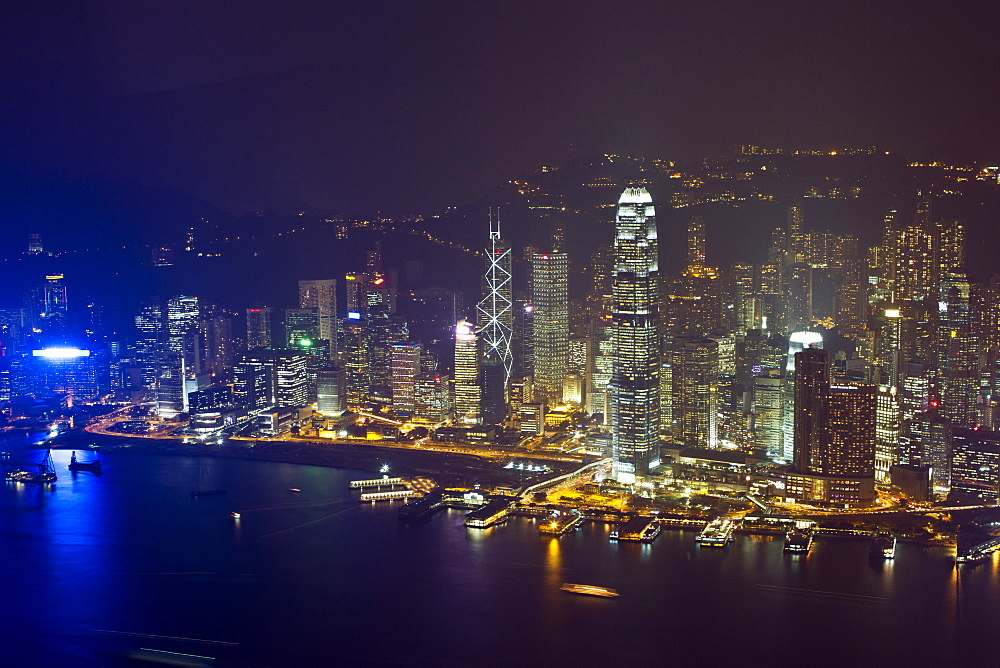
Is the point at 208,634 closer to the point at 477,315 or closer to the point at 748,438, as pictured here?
the point at 748,438

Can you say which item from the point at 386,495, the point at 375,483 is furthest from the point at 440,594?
the point at 375,483

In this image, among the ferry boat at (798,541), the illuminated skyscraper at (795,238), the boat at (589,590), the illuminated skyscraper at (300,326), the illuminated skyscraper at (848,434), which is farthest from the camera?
the illuminated skyscraper at (300,326)

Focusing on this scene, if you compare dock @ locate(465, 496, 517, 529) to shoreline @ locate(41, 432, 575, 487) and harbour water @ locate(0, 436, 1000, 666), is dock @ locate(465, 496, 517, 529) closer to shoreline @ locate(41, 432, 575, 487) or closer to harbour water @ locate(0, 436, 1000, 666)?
harbour water @ locate(0, 436, 1000, 666)

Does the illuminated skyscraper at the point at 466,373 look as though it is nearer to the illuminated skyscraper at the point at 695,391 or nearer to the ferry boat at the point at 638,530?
the illuminated skyscraper at the point at 695,391

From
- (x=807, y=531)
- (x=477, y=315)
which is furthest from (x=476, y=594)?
(x=477, y=315)

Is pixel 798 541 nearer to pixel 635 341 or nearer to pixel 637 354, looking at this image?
pixel 637 354

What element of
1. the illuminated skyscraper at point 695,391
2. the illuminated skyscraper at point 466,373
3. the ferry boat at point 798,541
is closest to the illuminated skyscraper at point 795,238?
the illuminated skyscraper at point 695,391

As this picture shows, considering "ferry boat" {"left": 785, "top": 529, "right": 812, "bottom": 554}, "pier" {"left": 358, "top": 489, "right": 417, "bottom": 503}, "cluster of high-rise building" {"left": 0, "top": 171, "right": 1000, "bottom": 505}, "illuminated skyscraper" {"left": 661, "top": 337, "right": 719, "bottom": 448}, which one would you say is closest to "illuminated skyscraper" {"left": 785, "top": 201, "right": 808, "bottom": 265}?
"cluster of high-rise building" {"left": 0, "top": 171, "right": 1000, "bottom": 505}
